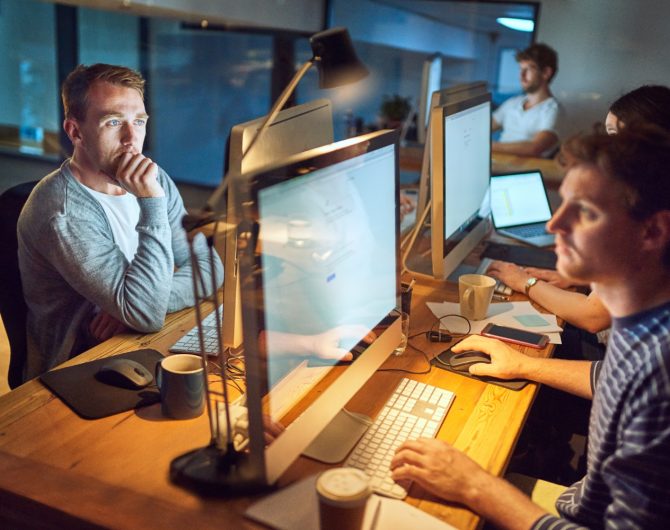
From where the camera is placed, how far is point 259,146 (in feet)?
4.46

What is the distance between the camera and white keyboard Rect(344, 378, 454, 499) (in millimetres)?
1142

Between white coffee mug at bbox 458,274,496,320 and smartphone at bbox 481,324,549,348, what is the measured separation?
2.5 inches

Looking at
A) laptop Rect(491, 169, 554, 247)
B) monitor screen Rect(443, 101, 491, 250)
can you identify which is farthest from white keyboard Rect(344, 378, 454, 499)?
laptop Rect(491, 169, 554, 247)

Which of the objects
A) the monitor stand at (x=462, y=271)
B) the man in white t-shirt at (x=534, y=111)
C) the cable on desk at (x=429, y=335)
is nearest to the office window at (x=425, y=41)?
the man in white t-shirt at (x=534, y=111)

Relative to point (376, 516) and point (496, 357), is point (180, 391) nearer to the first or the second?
point (376, 516)

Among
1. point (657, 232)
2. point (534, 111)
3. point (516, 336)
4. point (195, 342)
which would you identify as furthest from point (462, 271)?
point (534, 111)

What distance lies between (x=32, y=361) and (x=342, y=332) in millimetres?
1059

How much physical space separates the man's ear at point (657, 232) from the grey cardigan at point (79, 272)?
1085 millimetres

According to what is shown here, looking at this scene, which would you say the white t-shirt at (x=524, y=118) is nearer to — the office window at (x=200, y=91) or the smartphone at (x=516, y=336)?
A: the office window at (x=200, y=91)

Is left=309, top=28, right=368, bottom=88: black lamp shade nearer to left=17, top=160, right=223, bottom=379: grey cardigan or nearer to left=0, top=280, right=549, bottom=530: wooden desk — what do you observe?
left=17, top=160, right=223, bottom=379: grey cardigan

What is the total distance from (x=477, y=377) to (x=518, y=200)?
4.56 feet

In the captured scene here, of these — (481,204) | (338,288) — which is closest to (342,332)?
(338,288)

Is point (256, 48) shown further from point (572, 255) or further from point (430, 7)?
point (572, 255)

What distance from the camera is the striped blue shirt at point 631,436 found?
0.94 meters
